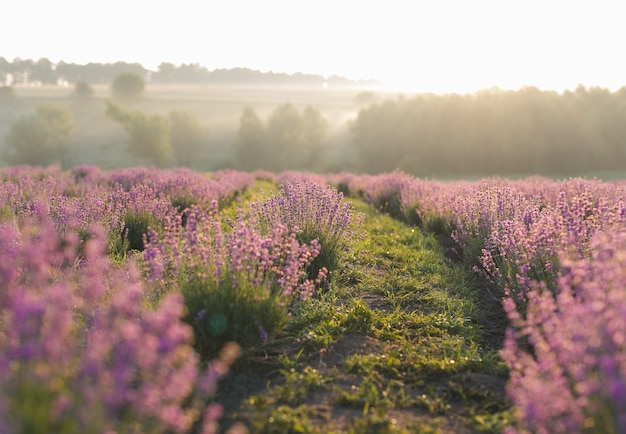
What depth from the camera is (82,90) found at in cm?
9519

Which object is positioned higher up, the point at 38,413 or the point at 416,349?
the point at 38,413

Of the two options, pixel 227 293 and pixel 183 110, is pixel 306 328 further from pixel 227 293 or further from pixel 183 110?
pixel 183 110

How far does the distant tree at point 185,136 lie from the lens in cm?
5878

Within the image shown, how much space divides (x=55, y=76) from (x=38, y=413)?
135931 millimetres

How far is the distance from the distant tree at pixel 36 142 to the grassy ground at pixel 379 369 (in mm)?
55439

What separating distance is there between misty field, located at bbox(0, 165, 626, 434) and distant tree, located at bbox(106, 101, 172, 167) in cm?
4886

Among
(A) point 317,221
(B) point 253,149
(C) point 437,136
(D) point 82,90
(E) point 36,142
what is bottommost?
(E) point 36,142

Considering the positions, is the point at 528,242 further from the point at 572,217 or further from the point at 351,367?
the point at 351,367

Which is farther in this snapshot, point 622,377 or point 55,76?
point 55,76

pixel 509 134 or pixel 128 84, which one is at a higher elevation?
pixel 128 84

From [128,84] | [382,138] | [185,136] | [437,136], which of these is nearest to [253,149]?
[185,136]

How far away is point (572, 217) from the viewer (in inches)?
174

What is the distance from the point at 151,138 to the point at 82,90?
52.2 metres

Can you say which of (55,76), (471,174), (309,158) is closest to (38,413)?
(471,174)
